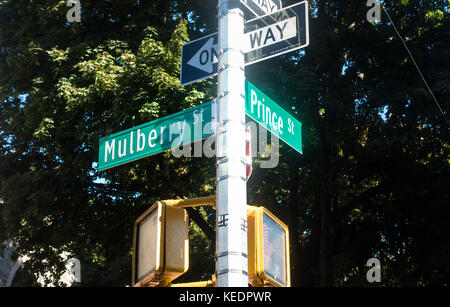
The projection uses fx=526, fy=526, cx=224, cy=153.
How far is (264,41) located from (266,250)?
193 cm

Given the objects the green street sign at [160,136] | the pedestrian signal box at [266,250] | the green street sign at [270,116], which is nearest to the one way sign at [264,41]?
the green street sign at [270,116]

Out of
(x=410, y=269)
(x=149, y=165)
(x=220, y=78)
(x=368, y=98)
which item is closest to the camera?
(x=220, y=78)

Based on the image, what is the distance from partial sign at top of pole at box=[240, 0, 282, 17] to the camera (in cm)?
443

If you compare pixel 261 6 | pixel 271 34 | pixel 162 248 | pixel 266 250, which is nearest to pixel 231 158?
pixel 266 250

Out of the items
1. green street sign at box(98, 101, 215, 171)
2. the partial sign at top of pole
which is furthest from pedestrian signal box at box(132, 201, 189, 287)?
the partial sign at top of pole

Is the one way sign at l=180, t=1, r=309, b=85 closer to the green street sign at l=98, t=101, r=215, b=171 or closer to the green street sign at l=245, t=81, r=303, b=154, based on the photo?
the green street sign at l=245, t=81, r=303, b=154

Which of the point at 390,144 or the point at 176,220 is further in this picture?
the point at 390,144

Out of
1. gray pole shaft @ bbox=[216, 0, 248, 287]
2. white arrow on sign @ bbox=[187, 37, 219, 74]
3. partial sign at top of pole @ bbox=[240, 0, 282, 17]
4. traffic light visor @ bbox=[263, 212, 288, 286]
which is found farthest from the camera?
white arrow on sign @ bbox=[187, 37, 219, 74]

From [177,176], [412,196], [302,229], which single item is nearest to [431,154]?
[412,196]

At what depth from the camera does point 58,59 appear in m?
13.2

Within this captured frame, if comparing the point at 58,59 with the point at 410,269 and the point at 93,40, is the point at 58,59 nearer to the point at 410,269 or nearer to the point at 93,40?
the point at 93,40

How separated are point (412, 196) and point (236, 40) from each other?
12050 millimetres

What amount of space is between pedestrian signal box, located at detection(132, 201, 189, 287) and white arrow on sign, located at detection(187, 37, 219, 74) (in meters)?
1.66

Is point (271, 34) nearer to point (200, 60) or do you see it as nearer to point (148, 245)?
point (200, 60)
